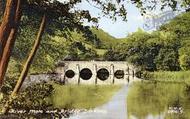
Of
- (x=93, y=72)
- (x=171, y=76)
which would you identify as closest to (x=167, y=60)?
(x=171, y=76)

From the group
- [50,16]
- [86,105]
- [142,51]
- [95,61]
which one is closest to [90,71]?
[95,61]

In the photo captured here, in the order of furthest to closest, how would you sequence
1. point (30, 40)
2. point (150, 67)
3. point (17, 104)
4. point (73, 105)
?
point (150, 67) → point (73, 105) → point (30, 40) → point (17, 104)

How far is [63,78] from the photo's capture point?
266ft

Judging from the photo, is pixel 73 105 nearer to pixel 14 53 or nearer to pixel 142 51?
pixel 14 53

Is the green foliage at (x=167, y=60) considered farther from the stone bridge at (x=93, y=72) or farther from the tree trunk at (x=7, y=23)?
the tree trunk at (x=7, y=23)

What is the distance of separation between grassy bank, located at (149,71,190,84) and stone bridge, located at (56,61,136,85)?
21.2ft

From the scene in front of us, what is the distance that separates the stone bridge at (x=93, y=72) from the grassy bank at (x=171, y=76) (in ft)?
21.2

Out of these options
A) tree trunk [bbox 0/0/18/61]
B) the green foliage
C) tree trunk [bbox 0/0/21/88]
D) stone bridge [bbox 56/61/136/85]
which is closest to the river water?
tree trunk [bbox 0/0/21/88]

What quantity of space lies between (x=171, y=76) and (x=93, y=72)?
70.5 feet

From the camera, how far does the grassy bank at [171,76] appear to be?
64.3 m

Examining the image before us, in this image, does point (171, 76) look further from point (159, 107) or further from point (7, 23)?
point (7, 23)

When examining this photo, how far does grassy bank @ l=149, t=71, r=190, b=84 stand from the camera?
64.3 m

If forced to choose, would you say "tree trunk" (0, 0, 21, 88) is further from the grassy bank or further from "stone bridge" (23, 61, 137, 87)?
"stone bridge" (23, 61, 137, 87)

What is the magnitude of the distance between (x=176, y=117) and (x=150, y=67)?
48374 mm
